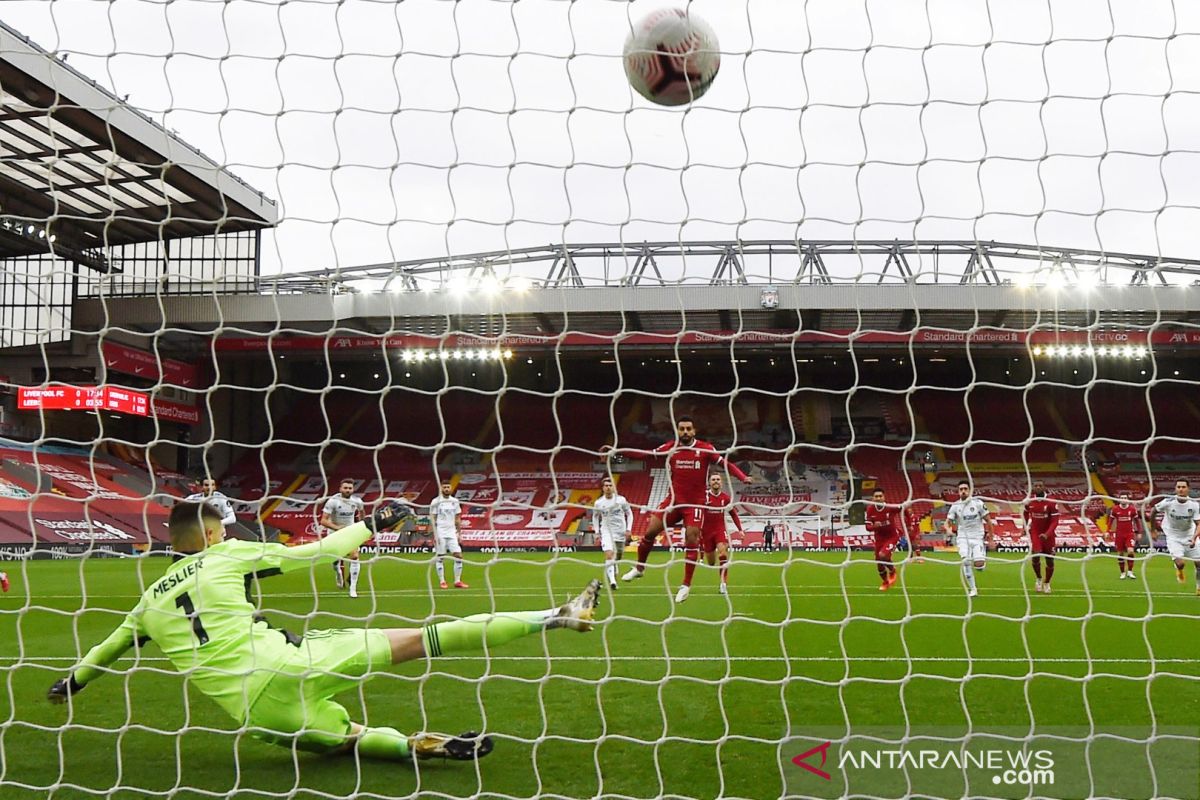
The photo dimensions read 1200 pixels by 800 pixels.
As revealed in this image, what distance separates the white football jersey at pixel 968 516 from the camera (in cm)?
1184

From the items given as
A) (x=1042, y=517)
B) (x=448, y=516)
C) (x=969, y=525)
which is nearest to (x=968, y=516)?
(x=969, y=525)

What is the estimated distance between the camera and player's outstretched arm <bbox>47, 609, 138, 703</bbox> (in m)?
3.90

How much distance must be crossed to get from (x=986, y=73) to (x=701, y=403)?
27.1m

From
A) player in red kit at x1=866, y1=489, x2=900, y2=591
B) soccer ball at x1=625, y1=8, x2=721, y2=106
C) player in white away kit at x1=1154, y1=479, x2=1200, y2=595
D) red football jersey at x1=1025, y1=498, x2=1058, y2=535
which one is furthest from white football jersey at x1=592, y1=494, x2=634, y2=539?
soccer ball at x1=625, y1=8, x2=721, y2=106

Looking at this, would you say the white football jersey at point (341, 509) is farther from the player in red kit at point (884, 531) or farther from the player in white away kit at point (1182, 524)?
the player in white away kit at point (1182, 524)

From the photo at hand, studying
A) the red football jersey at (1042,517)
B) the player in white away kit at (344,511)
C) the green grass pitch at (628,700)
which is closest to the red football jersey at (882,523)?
the red football jersey at (1042,517)

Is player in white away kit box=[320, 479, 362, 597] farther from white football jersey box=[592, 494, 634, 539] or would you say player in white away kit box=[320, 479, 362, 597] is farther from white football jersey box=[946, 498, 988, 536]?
white football jersey box=[946, 498, 988, 536]

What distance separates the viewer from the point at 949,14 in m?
4.15

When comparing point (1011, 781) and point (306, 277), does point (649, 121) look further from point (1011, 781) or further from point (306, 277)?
point (1011, 781)

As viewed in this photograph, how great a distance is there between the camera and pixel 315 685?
3.88m

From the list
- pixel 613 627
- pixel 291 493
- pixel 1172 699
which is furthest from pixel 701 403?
pixel 1172 699

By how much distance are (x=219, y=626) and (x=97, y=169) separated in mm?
5129

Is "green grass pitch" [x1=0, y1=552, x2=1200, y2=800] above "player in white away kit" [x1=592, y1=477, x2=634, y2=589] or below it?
below

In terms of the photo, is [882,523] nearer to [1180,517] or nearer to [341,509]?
[1180,517]
